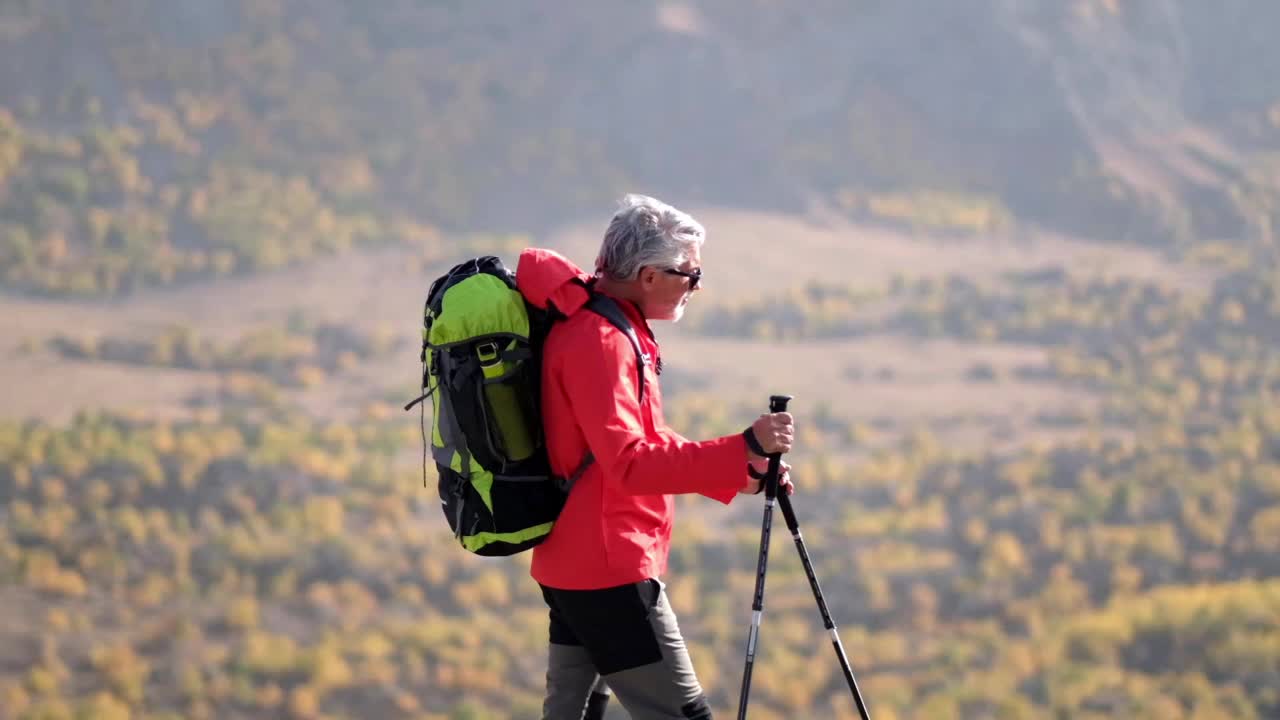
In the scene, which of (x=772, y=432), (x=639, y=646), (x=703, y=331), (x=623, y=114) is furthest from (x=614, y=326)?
(x=623, y=114)

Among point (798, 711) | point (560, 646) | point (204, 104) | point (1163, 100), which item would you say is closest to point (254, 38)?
point (204, 104)

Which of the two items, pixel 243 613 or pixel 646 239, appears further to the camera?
pixel 243 613

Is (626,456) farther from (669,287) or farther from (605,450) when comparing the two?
(669,287)

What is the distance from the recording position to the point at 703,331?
21.2 m

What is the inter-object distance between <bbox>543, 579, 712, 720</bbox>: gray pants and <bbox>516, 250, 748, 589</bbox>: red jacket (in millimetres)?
34

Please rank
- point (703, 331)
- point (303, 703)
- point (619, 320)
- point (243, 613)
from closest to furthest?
point (619, 320) → point (303, 703) → point (243, 613) → point (703, 331)

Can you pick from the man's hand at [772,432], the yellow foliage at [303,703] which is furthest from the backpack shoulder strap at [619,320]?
the yellow foliage at [303,703]

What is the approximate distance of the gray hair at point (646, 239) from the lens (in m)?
2.81

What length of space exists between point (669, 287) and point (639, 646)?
71cm

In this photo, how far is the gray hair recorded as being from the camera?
2.81 metres

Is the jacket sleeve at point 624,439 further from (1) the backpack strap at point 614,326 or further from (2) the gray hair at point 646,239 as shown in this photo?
(2) the gray hair at point 646,239

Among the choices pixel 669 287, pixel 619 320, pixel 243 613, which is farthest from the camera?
pixel 243 613

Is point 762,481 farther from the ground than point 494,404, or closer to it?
closer to it

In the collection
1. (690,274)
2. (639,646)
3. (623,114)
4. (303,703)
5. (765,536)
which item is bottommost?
(303,703)
